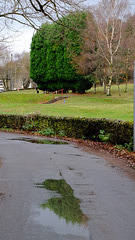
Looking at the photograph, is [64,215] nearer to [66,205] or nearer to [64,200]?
[66,205]

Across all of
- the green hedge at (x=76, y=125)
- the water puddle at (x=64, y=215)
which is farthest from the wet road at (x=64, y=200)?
the green hedge at (x=76, y=125)

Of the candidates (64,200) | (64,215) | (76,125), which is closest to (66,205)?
(64,200)

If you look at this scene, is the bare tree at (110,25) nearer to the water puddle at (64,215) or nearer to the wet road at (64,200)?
the wet road at (64,200)

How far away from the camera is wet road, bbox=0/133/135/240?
4465 millimetres

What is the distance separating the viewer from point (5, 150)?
1271 cm

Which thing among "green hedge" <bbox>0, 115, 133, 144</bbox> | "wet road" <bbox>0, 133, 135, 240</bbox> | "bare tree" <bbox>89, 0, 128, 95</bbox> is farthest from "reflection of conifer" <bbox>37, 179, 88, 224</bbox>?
"bare tree" <bbox>89, 0, 128, 95</bbox>

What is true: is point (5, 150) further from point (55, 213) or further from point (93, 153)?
point (55, 213)

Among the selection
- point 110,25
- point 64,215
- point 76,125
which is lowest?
point 76,125

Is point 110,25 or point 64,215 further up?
point 110,25

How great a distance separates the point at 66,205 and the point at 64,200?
32 cm

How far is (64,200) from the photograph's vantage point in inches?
234

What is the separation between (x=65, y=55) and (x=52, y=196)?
45.7m

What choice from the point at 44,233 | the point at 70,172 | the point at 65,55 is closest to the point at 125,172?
the point at 70,172

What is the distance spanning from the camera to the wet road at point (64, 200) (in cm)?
446
